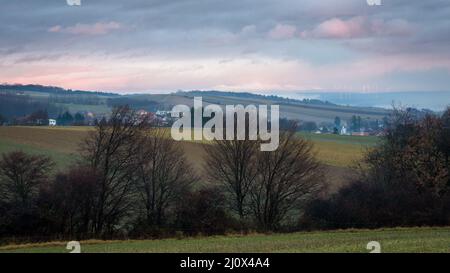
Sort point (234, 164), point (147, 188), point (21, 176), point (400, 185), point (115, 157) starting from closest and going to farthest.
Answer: point (21, 176) → point (147, 188) → point (115, 157) → point (400, 185) → point (234, 164)

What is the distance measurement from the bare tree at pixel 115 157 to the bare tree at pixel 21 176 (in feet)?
11.9

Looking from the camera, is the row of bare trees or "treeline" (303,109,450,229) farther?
the row of bare trees

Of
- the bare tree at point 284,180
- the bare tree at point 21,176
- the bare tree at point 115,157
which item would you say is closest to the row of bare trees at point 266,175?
the bare tree at point 284,180

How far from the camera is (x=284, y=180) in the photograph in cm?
4191

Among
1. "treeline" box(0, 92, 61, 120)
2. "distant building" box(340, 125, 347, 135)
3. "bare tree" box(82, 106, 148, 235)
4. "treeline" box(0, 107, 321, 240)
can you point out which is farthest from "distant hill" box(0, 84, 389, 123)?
"treeline" box(0, 107, 321, 240)

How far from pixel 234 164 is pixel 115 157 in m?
9.10

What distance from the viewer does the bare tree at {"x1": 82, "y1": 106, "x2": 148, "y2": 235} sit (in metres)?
36.5

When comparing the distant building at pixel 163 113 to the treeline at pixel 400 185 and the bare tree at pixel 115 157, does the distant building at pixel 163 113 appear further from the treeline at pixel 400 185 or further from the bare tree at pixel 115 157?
the treeline at pixel 400 185

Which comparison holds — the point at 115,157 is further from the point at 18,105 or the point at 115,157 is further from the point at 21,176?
the point at 18,105

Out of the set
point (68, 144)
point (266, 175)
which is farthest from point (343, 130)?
point (266, 175)

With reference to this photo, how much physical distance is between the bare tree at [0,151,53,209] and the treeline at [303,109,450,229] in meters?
16.5

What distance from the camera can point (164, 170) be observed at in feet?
137

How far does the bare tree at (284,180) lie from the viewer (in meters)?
40.7
